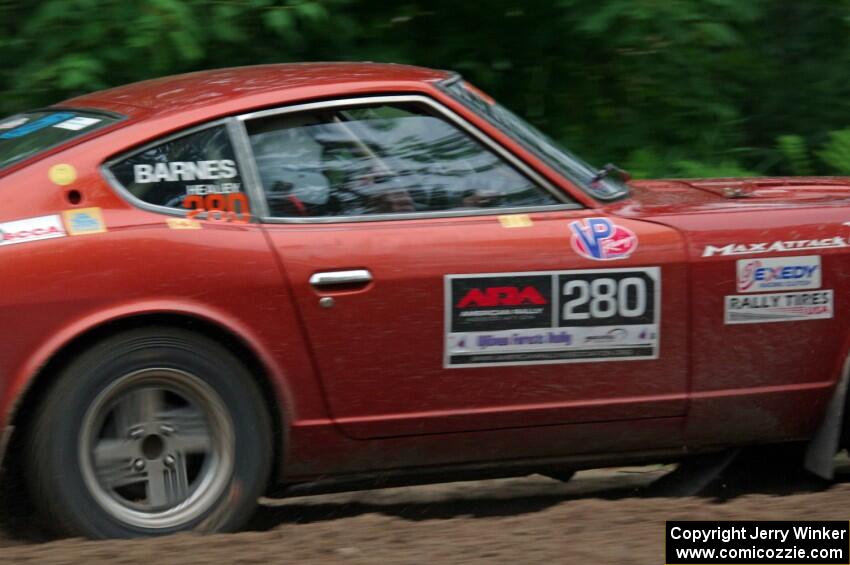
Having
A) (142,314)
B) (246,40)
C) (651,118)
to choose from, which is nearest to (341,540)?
(142,314)

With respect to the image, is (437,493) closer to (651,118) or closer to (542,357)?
(542,357)

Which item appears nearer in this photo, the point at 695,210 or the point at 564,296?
the point at 564,296

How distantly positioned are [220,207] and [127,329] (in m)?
0.48

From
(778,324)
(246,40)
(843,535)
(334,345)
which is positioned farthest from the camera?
(246,40)

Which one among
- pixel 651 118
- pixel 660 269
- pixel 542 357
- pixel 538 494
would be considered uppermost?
pixel 651 118

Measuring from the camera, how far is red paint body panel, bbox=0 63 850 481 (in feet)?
12.6

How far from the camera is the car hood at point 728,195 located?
175 inches

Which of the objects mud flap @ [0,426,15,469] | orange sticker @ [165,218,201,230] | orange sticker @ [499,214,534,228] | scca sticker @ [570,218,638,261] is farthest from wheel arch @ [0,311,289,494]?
scca sticker @ [570,218,638,261]

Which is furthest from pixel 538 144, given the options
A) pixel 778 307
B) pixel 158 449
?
pixel 158 449

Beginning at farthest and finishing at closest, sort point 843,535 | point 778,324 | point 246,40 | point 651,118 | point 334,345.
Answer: point 651,118, point 246,40, point 778,324, point 334,345, point 843,535

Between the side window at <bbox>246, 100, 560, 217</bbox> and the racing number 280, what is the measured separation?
1.09 ft

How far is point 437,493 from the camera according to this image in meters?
5.21

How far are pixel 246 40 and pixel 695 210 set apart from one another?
3072mm

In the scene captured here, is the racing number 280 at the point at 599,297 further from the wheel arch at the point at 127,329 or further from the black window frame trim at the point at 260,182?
the wheel arch at the point at 127,329
